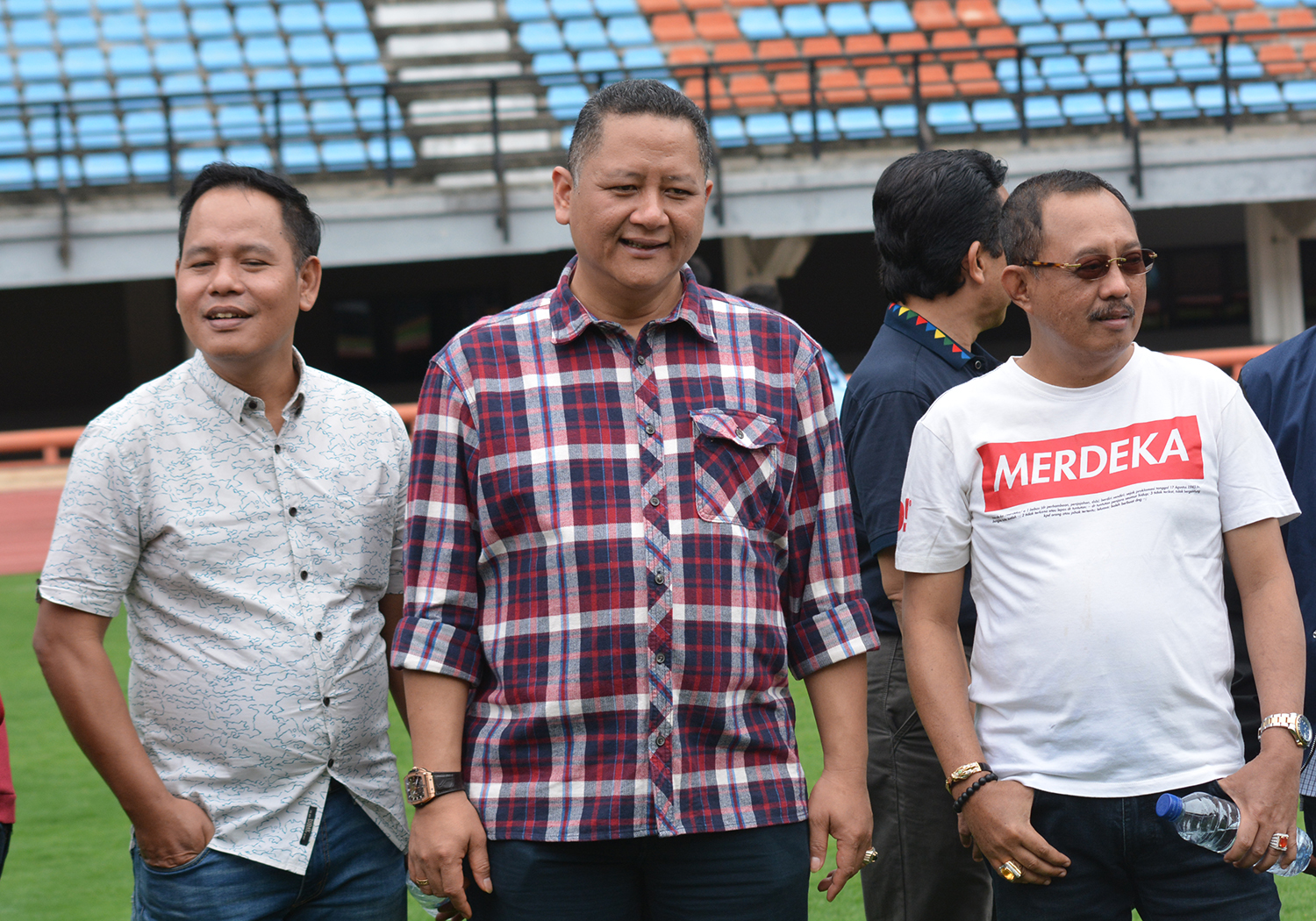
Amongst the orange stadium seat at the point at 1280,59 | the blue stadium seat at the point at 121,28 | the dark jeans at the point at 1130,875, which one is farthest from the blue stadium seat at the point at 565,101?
the dark jeans at the point at 1130,875

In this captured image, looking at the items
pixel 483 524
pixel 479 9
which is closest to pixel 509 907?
pixel 483 524

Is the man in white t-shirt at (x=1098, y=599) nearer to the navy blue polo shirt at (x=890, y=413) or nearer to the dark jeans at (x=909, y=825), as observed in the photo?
the navy blue polo shirt at (x=890, y=413)

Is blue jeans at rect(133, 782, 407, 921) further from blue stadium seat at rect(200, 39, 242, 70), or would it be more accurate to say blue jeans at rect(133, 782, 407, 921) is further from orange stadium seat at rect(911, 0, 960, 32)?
orange stadium seat at rect(911, 0, 960, 32)

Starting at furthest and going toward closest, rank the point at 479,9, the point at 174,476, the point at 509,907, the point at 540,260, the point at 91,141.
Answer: the point at 540,260 < the point at 479,9 < the point at 91,141 < the point at 174,476 < the point at 509,907

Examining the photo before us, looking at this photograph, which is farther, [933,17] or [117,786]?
[933,17]

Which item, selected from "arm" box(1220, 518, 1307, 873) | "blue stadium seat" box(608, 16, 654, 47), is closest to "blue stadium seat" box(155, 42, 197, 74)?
"blue stadium seat" box(608, 16, 654, 47)

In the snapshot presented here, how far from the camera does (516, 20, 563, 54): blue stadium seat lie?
1752 centimetres

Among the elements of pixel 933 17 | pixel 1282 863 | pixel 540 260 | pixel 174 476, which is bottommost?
pixel 1282 863

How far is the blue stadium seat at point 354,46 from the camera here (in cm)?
1736

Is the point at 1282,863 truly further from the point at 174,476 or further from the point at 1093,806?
the point at 174,476

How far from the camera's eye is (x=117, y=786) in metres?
1.86

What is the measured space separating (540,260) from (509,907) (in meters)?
18.8

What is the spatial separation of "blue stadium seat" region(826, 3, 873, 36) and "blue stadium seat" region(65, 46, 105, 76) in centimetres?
1021

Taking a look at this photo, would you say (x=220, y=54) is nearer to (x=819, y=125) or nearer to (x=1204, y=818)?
(x=819, y=125)
